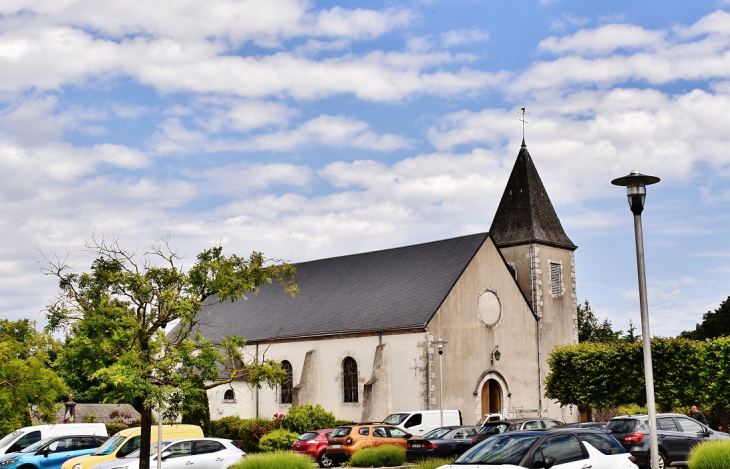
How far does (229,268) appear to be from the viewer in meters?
19.8

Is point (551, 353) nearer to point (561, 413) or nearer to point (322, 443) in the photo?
point (561, 413)

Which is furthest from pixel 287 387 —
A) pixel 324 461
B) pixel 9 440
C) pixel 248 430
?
pixel 9 440

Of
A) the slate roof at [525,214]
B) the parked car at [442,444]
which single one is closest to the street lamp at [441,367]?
the parked car at [442,444]

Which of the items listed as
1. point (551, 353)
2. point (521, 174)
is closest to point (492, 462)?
point (551, 353)

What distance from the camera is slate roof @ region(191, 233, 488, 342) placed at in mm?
41031

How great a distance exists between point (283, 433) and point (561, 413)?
63.7ft

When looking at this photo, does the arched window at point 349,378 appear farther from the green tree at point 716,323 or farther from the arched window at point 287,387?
the green tree at point 716,323

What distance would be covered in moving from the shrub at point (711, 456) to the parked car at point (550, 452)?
8.61 ft

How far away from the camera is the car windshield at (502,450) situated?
13.5 metres

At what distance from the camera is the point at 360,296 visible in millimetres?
45062

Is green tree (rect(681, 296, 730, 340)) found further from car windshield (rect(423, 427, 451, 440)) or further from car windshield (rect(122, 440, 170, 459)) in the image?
car windshield (rect(122, 440, 170, 459))

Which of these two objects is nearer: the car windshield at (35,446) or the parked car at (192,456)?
the parked car at (192,456)

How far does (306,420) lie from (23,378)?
41.8ft

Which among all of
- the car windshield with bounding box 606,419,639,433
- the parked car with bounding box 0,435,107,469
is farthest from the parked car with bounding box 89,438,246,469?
the car windshield with bounding box 606,419,639,433
